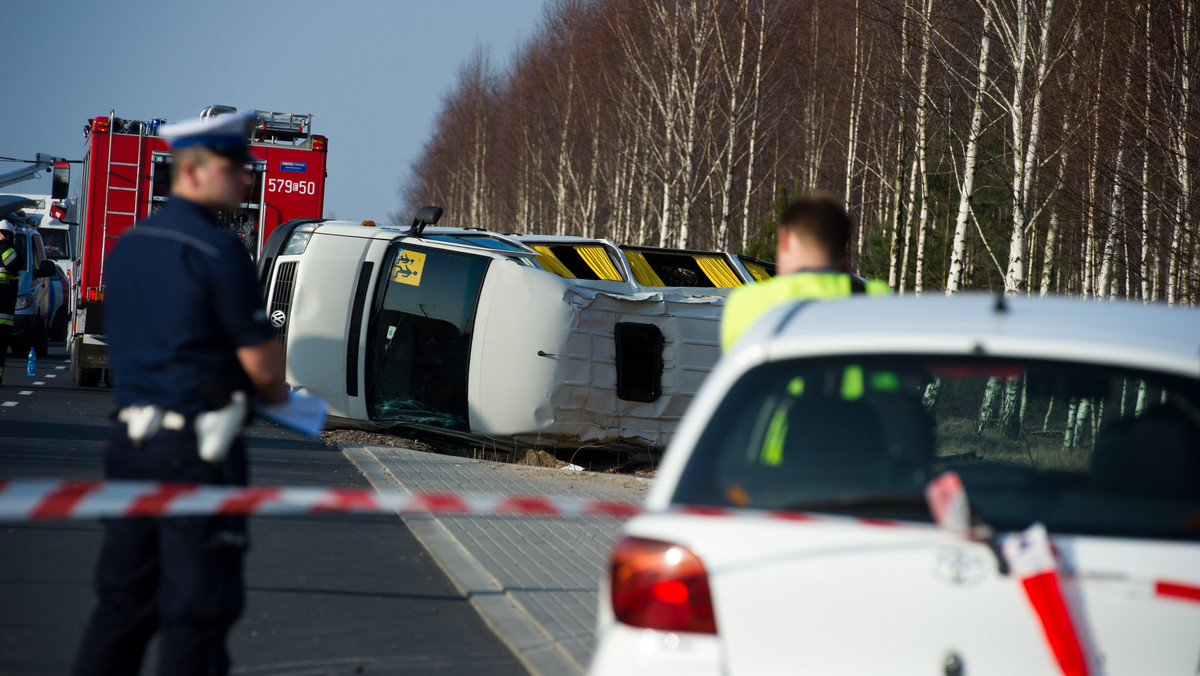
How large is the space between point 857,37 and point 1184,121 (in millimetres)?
Result: 15649

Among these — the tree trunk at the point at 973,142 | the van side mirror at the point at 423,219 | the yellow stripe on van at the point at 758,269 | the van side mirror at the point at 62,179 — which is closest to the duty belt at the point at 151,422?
the van side mirror at the point at 423,219

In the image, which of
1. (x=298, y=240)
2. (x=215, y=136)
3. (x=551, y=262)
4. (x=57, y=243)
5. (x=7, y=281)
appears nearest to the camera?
(x=215, y=136)

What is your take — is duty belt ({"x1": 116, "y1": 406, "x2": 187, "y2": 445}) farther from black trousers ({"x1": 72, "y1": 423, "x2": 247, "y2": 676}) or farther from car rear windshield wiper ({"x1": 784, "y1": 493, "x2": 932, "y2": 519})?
car rear windshield wiper ({"x1": 784, "y1": 493, "x2": 932, "y2": 519})

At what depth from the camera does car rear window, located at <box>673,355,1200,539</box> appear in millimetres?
2707

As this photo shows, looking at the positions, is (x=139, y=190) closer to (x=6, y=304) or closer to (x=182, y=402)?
(x=6, y=304)

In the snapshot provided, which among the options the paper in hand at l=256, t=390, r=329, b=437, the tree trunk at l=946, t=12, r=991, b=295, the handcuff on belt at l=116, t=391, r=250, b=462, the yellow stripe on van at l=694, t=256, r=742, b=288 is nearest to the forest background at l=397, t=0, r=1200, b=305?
the tree trunk at l=946, t=12, r=991, b=295

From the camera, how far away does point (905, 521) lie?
8.68ft

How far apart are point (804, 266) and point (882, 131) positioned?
25485 mm

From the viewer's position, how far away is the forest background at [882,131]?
516 inches

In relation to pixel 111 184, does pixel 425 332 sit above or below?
below

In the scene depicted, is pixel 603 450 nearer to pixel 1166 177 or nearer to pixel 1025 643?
pixel 1166 177

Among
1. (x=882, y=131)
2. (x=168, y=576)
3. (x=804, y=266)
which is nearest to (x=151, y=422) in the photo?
(x=168, y=576)

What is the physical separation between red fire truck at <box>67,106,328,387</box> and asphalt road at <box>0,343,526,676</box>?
7.06 m

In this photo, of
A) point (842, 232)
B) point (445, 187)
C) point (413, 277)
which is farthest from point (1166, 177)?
point (445, 187)
